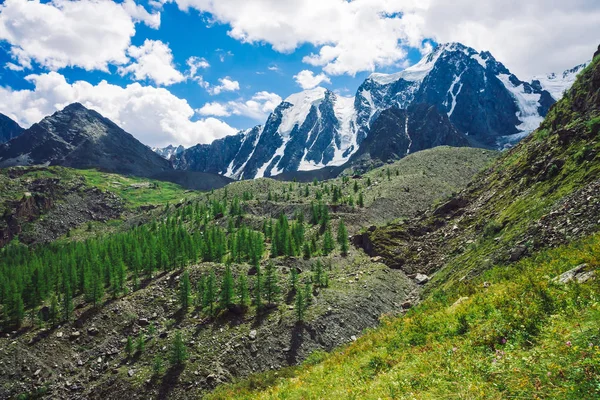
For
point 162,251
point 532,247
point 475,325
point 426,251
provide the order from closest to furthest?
point 475,325, point 532,247, point 426,251, point 162,251

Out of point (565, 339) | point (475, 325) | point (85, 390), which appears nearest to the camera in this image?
point (565, 339)

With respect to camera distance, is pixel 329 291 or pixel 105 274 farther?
pixel 105 274

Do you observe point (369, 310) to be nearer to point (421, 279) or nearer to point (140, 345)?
point (421, 279)

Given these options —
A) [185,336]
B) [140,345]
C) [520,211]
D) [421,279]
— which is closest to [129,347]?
[140,345]

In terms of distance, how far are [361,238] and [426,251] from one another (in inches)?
989

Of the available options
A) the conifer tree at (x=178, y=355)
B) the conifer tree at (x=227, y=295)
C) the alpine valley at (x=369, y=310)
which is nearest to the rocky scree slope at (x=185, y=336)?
the alpine valley at (x=369, y=310)

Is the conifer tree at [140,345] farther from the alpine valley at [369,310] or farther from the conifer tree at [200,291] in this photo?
the conifer tree at [200,291]

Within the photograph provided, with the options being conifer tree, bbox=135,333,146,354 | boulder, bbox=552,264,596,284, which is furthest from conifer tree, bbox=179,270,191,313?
boulder, bbox=552,264,596,284

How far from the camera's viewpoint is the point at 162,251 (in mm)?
102188

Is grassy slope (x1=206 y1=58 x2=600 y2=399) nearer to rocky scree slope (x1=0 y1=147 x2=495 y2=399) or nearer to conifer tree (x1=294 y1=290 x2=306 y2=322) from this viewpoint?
rocky scree slope (x1=0 y1=147 x2=495 y2=399)

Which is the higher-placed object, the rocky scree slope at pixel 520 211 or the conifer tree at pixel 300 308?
the rocky scree slope at pixel 520 211

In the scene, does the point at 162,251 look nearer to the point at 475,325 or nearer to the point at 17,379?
the point at 17,379

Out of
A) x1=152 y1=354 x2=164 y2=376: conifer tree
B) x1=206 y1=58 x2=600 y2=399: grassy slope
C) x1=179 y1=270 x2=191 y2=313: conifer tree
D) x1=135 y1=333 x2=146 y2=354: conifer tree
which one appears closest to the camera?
x1=206 y1=58 x2=600 y2=399: grassy slope

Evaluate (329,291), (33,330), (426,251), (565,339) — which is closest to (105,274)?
(33,330)
